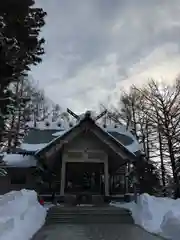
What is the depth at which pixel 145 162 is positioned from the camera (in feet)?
78.0

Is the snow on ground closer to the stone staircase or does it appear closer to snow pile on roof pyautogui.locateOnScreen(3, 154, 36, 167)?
the stone staircase

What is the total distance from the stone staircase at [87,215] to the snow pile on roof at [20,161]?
874 cm

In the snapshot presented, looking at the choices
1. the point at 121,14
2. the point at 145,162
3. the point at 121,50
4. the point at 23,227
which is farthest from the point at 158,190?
the point at 23,227

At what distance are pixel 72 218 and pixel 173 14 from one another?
1001cm

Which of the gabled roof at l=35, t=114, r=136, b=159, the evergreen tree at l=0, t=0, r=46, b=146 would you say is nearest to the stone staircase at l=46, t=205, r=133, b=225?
the gabled roof at l=35, t=114, r=136, b=159

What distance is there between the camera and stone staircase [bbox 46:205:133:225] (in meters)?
11.4

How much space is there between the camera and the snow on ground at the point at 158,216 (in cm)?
772

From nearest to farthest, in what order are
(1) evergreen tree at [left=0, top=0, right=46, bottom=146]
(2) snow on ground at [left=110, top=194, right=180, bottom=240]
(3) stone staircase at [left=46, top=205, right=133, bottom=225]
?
(2) snow on ground at [left=110, top=194, right=180, bottom=240] → (1) evergreen tree at [left=0, top=0, right=46, bottom=146] → (3) stone staircase at [left=46, top=205, right=133, bottom=225]

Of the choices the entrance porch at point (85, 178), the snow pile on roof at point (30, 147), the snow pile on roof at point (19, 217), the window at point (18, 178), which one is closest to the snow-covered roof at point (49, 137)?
the snow pile on roof at point (30, 147)

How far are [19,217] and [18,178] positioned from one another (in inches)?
534

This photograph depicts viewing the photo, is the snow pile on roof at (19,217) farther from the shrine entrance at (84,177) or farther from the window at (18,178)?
the window at (18,178)

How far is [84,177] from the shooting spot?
21156mm

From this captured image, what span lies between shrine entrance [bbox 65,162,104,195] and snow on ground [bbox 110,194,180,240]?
7.49 metres

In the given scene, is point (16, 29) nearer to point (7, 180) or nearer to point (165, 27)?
point (165, 27)
